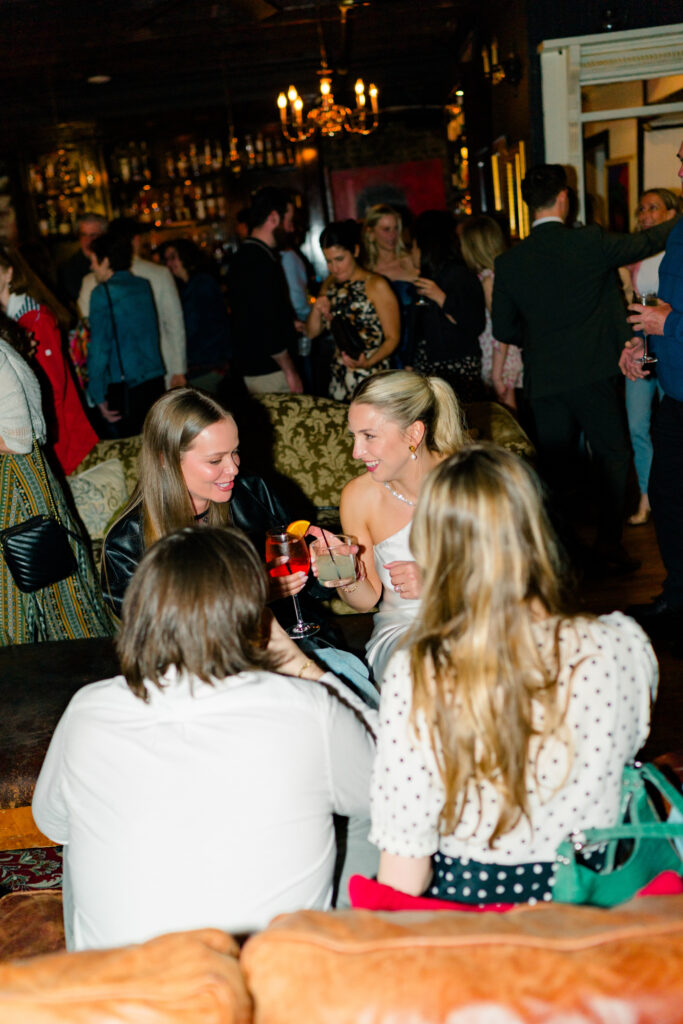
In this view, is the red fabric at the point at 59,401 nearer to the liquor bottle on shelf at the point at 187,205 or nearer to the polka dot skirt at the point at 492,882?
the polka dot skirt at the point at 492,882

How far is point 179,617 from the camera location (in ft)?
4.35

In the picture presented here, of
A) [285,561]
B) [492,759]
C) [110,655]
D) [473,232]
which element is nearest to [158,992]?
[492,759]

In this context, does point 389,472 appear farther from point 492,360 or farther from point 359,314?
point 492,360

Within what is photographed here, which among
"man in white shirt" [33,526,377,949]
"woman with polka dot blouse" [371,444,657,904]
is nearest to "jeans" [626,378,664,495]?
"woman with polka dot blouse" [371,444,657,904]

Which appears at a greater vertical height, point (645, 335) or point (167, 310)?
point (167, 310)

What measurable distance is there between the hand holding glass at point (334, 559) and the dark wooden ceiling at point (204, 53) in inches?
183

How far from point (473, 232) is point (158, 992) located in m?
4.78

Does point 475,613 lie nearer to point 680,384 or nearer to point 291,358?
point 680,384

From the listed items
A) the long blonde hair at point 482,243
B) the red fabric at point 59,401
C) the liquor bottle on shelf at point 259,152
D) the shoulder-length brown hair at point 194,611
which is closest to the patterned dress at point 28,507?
the red fabric at point 59,401

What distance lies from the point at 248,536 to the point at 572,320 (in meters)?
2.12

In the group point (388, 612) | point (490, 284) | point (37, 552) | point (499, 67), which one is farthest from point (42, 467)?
point (499, 67)

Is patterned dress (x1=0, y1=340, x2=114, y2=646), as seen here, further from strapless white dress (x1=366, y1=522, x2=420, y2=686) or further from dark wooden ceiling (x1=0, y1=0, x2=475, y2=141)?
dark wooden ceiling (x1=0, y1=0, x2=475, y2=141)

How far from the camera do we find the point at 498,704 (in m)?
1.22

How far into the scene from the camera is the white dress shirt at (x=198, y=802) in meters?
1.23
